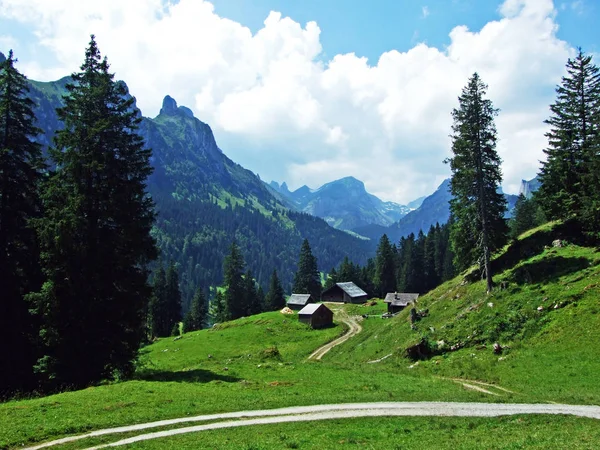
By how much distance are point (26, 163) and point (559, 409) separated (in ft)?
117

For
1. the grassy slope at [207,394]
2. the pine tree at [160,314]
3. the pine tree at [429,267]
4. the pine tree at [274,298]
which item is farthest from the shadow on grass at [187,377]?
the pine tree at [429,267]

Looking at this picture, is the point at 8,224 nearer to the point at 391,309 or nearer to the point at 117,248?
the point at 117,248

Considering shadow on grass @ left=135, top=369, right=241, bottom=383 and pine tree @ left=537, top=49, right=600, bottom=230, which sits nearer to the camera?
shadow on grass @ left=135, top=369, right=241, bottom=383

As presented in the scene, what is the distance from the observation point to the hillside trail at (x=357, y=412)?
16891mm

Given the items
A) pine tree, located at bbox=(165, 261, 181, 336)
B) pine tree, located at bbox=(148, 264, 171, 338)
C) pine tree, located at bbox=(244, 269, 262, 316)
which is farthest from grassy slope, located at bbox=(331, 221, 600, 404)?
pine tree, located at bbox=(165, 261, 181, 336)

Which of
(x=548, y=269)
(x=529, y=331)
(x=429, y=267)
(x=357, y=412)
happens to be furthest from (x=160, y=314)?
(x=357, y=412)

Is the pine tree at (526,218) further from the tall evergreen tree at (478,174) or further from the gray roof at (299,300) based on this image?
the tall evergreen tree at (478,174)

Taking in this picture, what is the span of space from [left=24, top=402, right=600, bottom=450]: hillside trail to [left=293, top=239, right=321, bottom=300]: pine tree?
9348 cm

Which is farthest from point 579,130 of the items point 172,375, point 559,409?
point 172,375

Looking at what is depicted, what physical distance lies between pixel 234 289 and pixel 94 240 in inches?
3132

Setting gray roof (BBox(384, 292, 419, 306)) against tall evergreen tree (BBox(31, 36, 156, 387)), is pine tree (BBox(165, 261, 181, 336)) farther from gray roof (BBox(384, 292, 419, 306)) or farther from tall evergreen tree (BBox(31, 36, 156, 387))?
tall evergreen tree (BBox(31, 36, 156, 387))

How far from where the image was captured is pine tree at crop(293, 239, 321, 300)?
11393 centimetres

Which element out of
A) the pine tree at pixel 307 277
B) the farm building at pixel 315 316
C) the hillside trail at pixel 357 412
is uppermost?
the pine tree at pixel 307 277

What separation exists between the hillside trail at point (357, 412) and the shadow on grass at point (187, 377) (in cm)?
839
